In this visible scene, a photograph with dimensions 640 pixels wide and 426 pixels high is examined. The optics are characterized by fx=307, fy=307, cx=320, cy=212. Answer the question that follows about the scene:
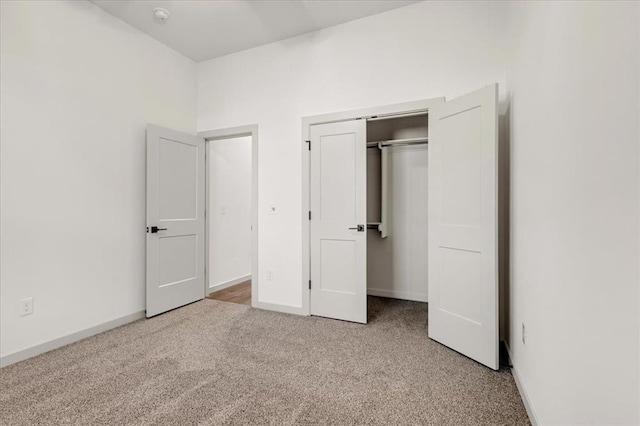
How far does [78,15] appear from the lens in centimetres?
281

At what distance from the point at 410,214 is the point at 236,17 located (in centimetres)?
301

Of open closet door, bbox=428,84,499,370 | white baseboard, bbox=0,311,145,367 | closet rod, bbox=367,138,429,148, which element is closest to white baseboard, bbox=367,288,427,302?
open closet door, bbox=428,84,499,370

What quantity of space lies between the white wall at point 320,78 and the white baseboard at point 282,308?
0.04 m

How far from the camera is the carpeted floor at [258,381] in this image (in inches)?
67.6

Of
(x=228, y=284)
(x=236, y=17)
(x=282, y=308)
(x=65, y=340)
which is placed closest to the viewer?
(x=65, y=340)

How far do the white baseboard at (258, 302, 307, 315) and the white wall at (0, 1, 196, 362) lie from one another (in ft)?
4.38

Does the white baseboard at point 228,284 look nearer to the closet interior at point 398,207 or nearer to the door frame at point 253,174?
the door frame at point 253,174

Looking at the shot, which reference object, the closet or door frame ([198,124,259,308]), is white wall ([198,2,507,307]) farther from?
the closet

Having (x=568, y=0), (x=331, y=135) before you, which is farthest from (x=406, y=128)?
(x=568, y=0)

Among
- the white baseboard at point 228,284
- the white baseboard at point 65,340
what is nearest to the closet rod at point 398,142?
the white baseboard at point 228,284

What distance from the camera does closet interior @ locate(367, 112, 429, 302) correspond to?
395cm

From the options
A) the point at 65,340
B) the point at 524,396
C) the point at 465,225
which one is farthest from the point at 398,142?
the point at 65,340

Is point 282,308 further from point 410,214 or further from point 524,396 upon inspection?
point 524,396

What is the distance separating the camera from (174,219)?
11.9 feet
